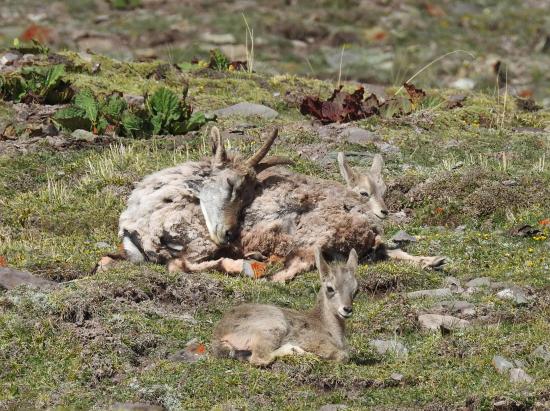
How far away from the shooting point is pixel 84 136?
677 inches

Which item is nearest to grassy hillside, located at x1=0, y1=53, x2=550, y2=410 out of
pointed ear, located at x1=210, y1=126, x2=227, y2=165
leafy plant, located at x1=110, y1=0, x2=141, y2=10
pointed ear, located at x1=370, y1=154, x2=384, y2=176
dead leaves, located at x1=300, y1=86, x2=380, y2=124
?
dead leaves, located at x1=300, y1=86, x2=380, y2=124

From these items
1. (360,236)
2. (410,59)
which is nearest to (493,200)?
(360,236)

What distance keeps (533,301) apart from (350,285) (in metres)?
2.08

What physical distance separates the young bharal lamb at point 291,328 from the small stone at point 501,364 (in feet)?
4.02

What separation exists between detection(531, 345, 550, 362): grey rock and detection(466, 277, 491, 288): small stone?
2.02 meters

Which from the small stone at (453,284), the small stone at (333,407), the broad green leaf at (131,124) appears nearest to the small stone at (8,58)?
the broad green leaf at (131,124)

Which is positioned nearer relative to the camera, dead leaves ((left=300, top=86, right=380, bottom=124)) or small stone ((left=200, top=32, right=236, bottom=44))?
dead leaves ((left=300, top=86, right=380, bottom=124))

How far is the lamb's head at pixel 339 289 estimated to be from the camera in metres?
9.74

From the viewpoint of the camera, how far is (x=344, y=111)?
18.6m

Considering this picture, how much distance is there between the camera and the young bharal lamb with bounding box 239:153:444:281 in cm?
1258

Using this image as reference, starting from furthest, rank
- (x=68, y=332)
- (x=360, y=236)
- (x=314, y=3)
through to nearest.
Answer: (x=314, y=3)
(x=360, y=236)
(x=68, y=332)

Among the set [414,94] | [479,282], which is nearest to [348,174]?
[479,282]

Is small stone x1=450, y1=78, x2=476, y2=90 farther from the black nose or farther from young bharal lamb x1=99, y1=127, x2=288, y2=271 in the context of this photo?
the black nose

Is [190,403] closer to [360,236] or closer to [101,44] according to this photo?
[360,236]
